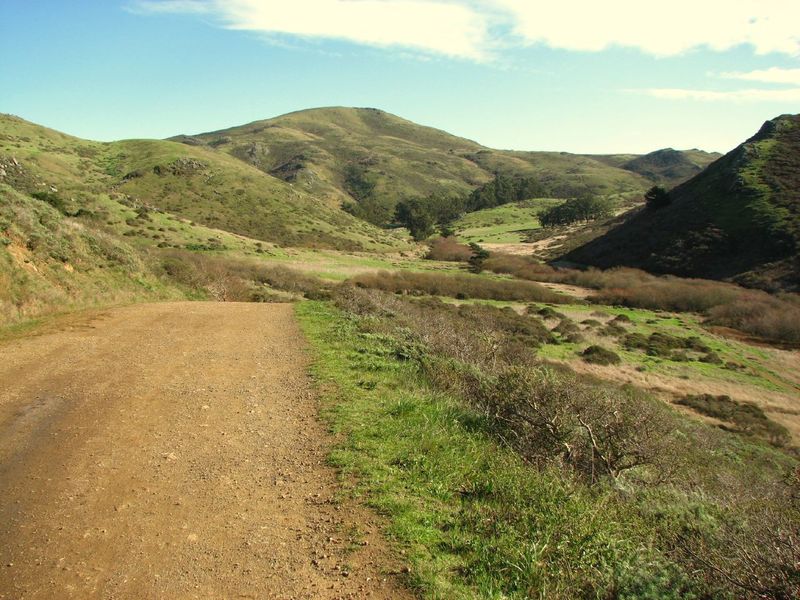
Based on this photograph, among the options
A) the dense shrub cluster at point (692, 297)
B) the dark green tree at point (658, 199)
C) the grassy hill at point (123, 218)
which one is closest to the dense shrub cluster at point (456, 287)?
the dense shrub cluster at point (692, 297)

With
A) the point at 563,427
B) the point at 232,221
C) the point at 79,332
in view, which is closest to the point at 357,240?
the point at 232,221

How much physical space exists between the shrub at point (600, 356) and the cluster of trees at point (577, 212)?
10086cm

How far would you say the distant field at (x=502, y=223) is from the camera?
393 ft

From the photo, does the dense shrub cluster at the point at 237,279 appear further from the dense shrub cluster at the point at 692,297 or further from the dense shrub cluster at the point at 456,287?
the dense shrub cluster at the point at 692,297

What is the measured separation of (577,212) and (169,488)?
440 ft

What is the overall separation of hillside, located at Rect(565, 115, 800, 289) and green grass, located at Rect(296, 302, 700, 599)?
200 feet

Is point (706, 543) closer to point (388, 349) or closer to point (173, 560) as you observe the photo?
point (173, 560)

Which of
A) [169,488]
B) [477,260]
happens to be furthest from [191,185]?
[169,488]

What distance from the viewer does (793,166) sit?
7256 centimetres

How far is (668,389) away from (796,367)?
1440 centimetres

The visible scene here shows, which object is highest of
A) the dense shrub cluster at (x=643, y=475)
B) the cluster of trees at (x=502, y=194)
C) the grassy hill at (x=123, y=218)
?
the cluster of trees at (x=502, y=194)

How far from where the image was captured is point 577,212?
128000 mm

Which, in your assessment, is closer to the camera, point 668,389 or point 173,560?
point 173,560

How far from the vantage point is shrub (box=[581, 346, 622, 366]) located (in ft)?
103
